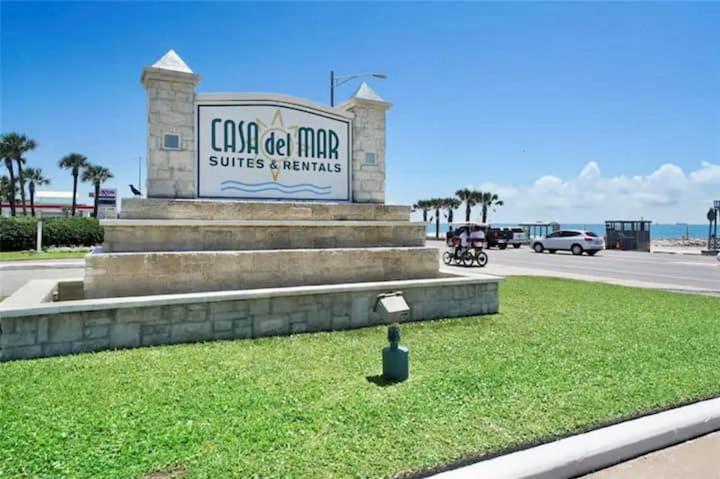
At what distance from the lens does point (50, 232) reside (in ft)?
86.8

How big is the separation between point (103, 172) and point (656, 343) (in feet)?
201

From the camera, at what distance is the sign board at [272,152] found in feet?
25.4

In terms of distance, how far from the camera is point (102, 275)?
253 inches

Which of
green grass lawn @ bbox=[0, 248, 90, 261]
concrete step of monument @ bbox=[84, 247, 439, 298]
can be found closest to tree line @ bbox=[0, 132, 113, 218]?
green grass lawn @ bbox=[0, 248, 90, 261]

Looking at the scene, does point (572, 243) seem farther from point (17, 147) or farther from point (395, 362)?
point (17, 147)

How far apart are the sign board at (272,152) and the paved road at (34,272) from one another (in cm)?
757

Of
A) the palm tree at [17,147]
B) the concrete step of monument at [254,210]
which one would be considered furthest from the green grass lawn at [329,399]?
the palm tree at [17,147]

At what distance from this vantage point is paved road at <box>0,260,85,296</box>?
13189 millimetres

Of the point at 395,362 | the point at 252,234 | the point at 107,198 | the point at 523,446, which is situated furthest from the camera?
the point at 107,198

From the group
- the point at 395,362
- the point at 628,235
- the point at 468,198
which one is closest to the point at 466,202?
the point at 468,198

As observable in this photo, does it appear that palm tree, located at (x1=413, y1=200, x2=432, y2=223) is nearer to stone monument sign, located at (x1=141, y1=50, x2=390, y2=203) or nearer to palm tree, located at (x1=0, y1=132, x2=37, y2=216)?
palm tree, located at (x1=0, y1=132, x2=37, y2=216)

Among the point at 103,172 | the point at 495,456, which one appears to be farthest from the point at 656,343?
the point at 103,172

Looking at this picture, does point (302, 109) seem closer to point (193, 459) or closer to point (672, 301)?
point (193, 459)

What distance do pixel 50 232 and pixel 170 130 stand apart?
2374cm
